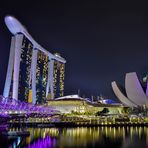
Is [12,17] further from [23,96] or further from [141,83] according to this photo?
[141,83]

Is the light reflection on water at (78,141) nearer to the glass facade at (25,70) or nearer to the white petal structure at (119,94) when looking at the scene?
the white petal structure at (119,94)

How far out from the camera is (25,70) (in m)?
45.8

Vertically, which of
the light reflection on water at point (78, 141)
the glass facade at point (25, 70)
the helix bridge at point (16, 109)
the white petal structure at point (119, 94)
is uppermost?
the glass facade at point (25, 70)

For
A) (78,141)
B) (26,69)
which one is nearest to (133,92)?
(26,69)

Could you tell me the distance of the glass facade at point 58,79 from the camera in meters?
64.2

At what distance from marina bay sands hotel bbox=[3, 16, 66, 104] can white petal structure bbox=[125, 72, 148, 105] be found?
13.9 meters

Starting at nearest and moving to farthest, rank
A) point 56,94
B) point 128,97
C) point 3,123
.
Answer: point 3,123 → point 128,97 → point 56,94

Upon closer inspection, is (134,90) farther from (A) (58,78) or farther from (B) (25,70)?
(A) (58,78)

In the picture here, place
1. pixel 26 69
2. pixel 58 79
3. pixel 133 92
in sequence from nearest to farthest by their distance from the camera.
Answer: pixel 133 92 → pixel 26 69 → pixel 58 79

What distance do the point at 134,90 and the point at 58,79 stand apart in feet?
85.0

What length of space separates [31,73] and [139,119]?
16.8m

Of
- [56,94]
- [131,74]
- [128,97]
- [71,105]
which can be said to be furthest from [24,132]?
[56,94]

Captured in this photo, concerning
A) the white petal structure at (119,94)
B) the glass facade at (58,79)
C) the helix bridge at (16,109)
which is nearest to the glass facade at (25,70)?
the helix bridge at (16,109)

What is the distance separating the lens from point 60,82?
65312 millimetres
